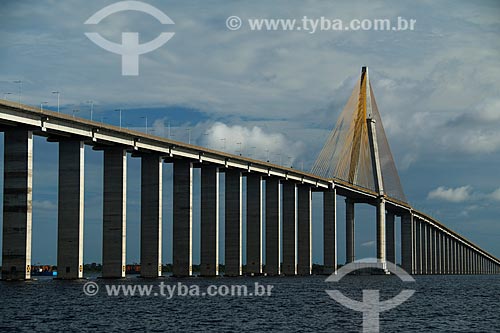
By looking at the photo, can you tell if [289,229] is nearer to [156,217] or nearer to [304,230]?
[304,230]

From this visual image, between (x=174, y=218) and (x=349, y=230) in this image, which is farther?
(x=349, y=230)

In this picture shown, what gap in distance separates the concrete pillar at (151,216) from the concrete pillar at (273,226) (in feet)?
110

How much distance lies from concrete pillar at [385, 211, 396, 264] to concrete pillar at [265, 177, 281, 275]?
181 feet

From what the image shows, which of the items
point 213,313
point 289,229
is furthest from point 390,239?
point 213,313

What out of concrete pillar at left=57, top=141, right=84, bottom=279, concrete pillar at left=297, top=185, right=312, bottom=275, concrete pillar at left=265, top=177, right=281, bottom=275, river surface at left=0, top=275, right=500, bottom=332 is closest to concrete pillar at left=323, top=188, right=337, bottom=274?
concrete pillar at left=297, top=185, right=312, bottom=275

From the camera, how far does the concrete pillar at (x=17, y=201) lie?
83625 mm

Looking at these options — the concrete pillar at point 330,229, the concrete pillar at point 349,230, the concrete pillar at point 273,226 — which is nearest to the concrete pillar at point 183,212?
the concrete pillar at point 273,226

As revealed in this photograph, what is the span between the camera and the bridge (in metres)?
84.3

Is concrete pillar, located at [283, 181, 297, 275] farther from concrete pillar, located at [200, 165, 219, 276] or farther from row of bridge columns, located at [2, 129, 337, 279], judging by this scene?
concrete pillar, located at [200, 165, 219, 276]

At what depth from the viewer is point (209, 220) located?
120875mm

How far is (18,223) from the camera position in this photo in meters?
83.6

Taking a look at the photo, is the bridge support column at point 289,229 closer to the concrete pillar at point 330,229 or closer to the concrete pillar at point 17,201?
the concrete pillar at point 330,229

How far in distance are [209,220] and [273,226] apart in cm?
2002

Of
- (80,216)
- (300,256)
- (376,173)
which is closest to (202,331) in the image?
(80,216)
